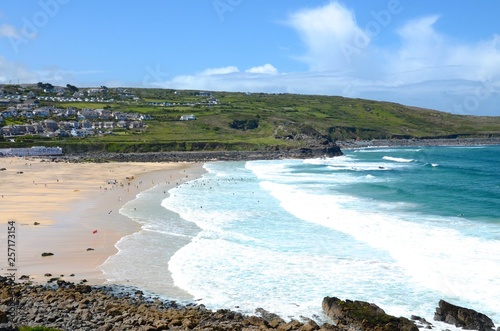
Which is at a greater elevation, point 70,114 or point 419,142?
point 70,114

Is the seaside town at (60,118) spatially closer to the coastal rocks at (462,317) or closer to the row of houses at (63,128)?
the row of houses at (63,128)

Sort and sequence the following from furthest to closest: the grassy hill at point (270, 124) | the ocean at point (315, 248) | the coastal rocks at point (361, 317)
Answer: the grassy hill at point (270, 124) < the ocean at point (315, 248) < the coastal rocks at point (361, 317)

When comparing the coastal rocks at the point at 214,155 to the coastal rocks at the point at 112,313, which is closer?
the coastal rocks at the point at 112,313

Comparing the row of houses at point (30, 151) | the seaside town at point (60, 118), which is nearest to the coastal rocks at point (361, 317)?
the row of houses at point (30, 151)

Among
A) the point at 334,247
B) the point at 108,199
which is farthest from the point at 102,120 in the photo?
the point at 334,247

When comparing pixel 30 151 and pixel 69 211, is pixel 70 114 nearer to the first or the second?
pixel 30 151

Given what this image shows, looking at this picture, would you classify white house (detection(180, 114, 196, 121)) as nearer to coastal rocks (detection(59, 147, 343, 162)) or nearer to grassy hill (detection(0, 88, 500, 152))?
grassy hill (detection(0, 88, 500, 152))

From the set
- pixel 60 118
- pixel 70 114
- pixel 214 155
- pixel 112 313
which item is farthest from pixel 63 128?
pixel 112 313
